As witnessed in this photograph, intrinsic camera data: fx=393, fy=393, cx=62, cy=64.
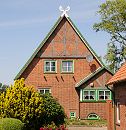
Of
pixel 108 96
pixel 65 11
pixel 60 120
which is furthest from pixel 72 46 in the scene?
pixel 60 120

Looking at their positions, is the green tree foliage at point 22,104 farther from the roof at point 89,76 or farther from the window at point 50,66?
the window at point 50,66

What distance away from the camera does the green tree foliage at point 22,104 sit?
22.2 metres

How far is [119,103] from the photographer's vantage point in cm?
2186

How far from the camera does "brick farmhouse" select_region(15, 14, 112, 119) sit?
43969mm

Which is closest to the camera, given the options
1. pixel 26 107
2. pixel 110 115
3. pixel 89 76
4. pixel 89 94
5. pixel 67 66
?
pixel 26 107

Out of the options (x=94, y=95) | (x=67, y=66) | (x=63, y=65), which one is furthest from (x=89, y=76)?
(x=63, y=65)

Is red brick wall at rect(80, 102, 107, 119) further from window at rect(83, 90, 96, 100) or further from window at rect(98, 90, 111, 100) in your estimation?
window at rect(98, 90, 111, 100)

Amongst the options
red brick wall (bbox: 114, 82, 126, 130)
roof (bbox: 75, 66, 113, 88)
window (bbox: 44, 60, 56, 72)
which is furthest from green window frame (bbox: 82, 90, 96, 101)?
red brick wall (bbox: 114, 82, 126, 130)

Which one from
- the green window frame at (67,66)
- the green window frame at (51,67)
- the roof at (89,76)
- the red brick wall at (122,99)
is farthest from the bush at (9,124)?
the green window frame at (67,66)

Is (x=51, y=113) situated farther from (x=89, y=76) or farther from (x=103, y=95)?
(x=103, y=95)

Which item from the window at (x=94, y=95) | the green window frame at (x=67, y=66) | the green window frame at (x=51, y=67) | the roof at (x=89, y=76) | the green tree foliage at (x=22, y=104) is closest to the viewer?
the green tree foliage at (x=22, y=104)

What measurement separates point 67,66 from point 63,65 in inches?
19.5

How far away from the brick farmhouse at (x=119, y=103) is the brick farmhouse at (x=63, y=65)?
18763 millimetres

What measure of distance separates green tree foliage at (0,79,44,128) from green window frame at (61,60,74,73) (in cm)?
2140
